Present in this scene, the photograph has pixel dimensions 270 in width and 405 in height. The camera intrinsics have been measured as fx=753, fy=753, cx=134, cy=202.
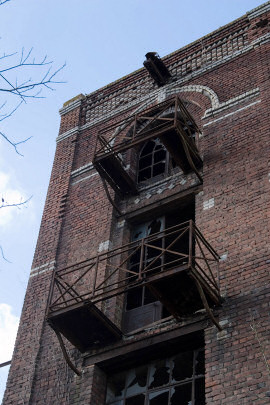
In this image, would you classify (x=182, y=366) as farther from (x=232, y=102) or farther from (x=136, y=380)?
(x=232, y=102)

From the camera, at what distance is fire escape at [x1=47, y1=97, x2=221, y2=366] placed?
11.8 m

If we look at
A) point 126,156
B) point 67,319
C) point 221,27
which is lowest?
point 67,319

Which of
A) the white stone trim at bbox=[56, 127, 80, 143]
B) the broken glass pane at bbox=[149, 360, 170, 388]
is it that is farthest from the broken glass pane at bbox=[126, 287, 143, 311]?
the white stone trim at bbox=[56, 127, 80, 143]

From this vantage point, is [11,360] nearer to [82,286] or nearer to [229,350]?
[82,286]

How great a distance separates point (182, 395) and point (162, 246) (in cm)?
343

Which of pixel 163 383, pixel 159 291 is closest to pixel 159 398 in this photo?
pixel 163 383

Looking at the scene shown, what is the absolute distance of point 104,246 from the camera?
1495 cm

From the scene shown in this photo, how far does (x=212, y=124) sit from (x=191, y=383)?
6065 millimetres

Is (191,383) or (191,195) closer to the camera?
(191,383)

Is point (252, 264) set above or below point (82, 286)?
below

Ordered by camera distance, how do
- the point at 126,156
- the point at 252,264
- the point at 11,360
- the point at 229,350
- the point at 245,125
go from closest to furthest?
the point at 229,350 < the point at 252,264 < the point at 11,360 < the point at 245,125 < the point at 126,156

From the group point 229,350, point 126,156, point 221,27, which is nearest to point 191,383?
point 229,350

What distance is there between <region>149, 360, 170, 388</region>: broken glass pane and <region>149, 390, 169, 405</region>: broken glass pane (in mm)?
165

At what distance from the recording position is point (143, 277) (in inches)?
487
